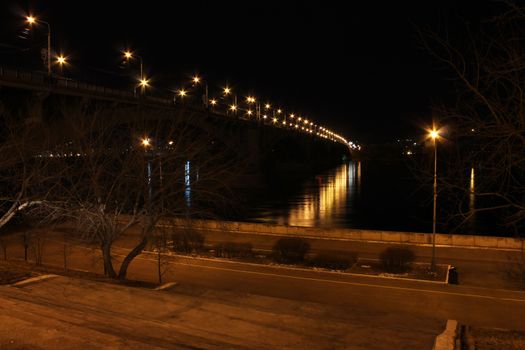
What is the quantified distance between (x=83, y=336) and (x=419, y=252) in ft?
66.5

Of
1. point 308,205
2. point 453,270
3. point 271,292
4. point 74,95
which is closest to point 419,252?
point 453,270

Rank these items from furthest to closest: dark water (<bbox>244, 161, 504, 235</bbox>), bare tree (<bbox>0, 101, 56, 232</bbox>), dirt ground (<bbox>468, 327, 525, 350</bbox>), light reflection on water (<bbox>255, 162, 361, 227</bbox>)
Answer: light reflection on water (<bbox>255, 162, 361, 227</bbox>) → dark water (<bbox>244, 161, 504, 235</bbox>) → bare tree (<bbox>0, 101, 56, 232</bbox>) → dirt ground (<bbox>468, 327, 525, 350</bbox>)

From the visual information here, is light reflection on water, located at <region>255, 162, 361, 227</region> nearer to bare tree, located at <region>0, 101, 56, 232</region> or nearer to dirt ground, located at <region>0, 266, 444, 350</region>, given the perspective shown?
bare tree, located at <region>0, 101, 56, 232</region>

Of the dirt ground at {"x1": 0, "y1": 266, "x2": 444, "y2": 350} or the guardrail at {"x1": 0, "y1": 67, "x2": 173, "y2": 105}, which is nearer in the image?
the dirt ground at {"x1": 0, "y1": 266, "x2": 444, "y2": 350}

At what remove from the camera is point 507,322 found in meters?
13.8

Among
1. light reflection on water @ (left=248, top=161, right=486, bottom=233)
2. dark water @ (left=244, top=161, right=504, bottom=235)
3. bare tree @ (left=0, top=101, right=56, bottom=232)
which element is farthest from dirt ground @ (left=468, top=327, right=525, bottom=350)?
light reflection on water @ (left=248, top=161, right=486, bottom=233)

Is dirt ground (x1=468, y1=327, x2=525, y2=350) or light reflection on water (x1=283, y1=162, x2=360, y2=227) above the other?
dirt ground (x1=468, y1=327, x2=525, y2=350)

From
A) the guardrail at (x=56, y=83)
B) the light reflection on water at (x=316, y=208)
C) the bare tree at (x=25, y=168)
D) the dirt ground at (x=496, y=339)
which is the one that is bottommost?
the light reflection on water at (x=316, y=208)

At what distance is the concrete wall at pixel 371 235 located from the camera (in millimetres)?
24391

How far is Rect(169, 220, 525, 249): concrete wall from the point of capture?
24391mm

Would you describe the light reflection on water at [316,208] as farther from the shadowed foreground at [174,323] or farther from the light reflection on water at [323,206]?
the shadowed foreground at [174,323]

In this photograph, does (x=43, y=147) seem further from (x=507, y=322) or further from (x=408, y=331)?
(x=507, y=322)

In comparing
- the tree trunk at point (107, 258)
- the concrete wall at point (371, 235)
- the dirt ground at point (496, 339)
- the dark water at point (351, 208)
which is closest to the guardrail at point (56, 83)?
the concrete wall at point (371, 235)

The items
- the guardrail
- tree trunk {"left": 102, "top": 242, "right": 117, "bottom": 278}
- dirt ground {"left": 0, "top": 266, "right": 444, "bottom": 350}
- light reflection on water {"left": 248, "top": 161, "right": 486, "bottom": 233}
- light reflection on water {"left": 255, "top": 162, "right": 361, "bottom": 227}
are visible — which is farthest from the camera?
light reflection on water {"left": 255, "top": 162, "right": 361, "bottom": 227}
